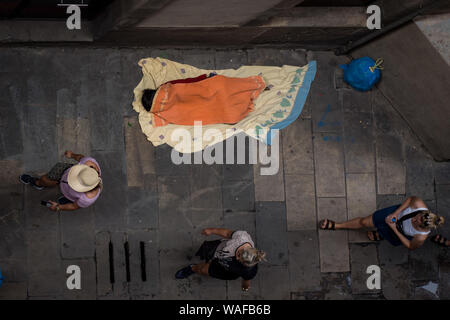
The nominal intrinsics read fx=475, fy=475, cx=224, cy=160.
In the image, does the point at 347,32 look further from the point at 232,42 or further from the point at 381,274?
the point at 381,274

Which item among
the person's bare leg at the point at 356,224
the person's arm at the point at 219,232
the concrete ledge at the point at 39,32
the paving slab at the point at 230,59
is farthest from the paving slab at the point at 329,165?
the concrete ledge at the point at 39,32

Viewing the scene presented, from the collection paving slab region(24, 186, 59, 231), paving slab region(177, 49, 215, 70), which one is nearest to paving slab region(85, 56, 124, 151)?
paving slab region(24, 186, 59, 231)

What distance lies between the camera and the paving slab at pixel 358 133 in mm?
7441

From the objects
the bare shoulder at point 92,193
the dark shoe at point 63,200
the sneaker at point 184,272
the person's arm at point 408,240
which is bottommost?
the sneaker at point 184,272

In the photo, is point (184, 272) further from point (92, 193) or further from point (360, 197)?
point (360, 197)

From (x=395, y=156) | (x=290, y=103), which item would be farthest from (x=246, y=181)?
(x=395, y=156)

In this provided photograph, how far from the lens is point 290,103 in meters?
7.33

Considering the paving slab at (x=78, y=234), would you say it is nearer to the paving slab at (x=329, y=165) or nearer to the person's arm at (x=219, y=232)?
the person's arm at (x=219, y=232)

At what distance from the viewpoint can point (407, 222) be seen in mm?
6281

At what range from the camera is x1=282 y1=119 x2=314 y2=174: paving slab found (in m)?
7.27

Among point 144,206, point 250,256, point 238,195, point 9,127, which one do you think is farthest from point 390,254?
point 9,127

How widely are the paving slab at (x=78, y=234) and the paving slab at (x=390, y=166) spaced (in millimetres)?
4407

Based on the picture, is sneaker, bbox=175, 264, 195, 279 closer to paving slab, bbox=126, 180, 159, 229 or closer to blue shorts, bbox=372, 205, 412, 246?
paving slab, bbox=126, 180, 159, 229

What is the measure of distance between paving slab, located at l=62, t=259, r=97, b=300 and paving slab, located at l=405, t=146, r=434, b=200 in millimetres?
4950
